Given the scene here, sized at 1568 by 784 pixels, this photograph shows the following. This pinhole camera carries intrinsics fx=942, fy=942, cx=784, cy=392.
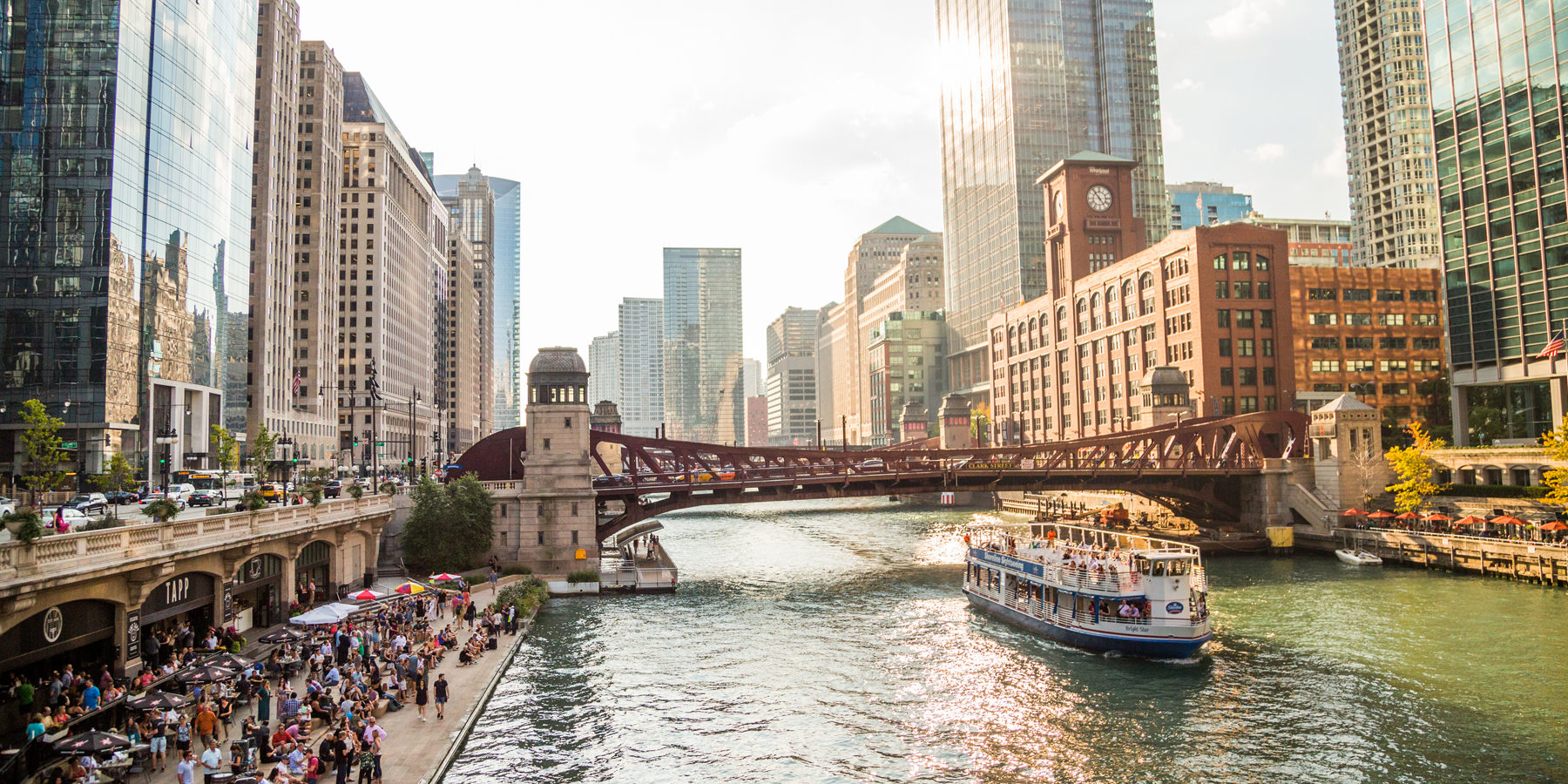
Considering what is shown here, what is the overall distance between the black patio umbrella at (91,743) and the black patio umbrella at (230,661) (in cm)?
840

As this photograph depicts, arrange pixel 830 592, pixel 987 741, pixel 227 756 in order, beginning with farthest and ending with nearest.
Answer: pixel 830 592 → pixel 987 741 → pixel 227 756

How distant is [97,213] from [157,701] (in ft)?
225

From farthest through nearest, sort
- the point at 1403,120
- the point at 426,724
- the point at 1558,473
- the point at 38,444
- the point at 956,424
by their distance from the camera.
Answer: the point at 1403,120 < the point at 956,424 < the point at 1558,473 < the point at 38,444 < the point at 426,724

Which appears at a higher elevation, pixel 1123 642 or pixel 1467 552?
pixel 1467 552

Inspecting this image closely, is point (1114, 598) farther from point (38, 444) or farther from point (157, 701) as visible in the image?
point (38, 444)

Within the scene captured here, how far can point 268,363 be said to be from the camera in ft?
429

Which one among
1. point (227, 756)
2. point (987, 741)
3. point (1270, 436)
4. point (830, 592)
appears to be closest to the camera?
point (227, 756)

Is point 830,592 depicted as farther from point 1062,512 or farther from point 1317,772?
point 1062,512

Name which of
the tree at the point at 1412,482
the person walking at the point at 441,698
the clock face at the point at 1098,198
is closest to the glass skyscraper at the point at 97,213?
the person walking at the point at 441,698

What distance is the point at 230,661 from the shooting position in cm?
3409

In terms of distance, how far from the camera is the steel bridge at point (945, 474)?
73.8m

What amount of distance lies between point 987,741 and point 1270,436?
82347mm

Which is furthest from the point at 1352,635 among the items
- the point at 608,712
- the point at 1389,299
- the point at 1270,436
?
the point at 1389,299

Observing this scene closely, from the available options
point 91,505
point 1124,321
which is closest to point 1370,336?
point 1124,321
